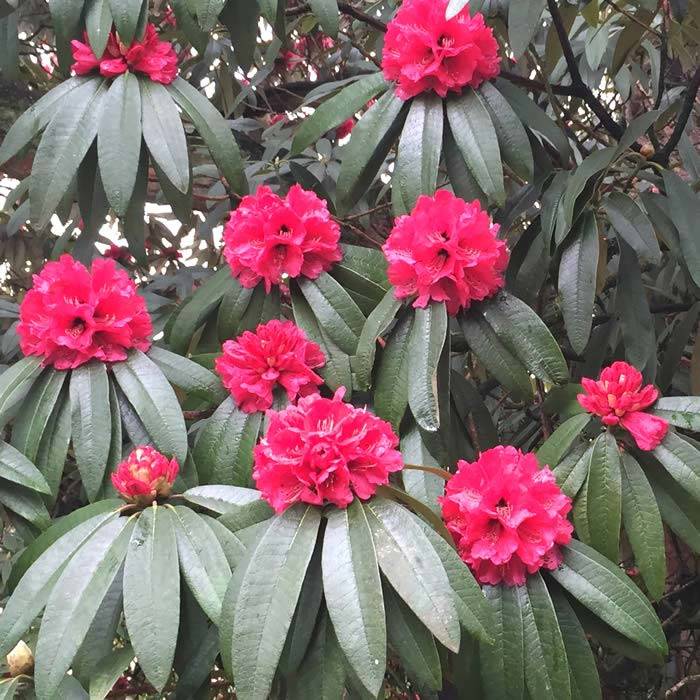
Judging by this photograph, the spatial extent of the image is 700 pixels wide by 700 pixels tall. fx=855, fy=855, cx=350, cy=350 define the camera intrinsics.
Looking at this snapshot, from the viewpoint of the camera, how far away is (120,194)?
1.10 meters

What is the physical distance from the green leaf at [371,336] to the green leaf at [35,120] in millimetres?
546

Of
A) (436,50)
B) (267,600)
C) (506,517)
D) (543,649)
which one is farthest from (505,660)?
(436,50)

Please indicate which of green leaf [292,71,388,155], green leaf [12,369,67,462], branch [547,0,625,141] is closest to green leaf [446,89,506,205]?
green leaf [292,71,388,155]

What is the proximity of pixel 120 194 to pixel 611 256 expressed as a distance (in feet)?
2.95

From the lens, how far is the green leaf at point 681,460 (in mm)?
954

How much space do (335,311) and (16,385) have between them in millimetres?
399

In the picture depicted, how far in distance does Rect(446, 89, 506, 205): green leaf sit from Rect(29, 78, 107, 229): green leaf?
48cm

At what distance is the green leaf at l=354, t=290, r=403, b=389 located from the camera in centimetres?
98

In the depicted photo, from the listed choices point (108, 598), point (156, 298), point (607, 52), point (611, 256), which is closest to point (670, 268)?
point (611, 256)

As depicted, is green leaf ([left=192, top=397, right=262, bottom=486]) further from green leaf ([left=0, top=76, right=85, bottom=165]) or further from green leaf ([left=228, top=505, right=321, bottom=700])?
green leaf ([left=0, top=76, right=85, bottom=165])

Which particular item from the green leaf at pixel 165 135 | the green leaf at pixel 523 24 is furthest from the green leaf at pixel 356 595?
the green leaf at pixel 523 24

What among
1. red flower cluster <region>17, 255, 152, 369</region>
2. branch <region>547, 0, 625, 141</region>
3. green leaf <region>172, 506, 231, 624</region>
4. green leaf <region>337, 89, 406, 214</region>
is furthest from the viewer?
branch <region>547, 0, 625, 141</region>

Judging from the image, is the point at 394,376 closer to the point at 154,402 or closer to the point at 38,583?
the point at 154,402

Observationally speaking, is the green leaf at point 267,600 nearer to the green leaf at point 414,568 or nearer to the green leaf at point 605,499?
the green leaf at point 414,568
